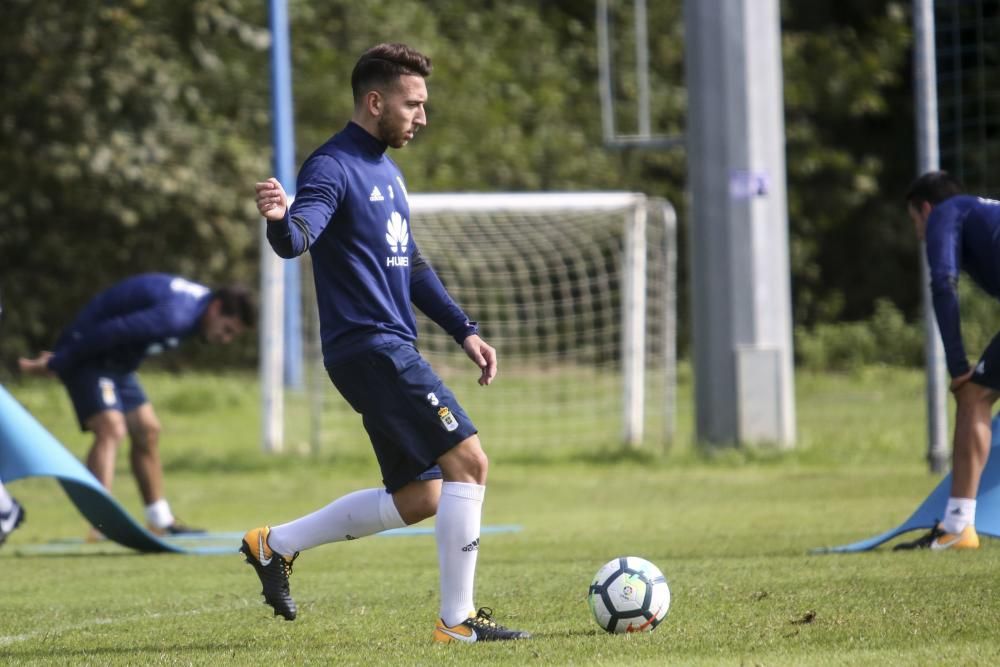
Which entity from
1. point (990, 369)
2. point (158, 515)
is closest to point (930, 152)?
point (990, 369)

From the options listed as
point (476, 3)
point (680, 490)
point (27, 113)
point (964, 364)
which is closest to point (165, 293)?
point (680, 490)

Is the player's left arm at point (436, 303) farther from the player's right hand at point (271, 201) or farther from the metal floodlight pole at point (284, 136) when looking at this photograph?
the metal floodlight pole at point (284, 136)

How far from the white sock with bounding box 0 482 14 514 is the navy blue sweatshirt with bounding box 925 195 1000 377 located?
195 inches

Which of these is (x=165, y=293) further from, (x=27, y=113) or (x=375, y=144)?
(x=27, y=113)

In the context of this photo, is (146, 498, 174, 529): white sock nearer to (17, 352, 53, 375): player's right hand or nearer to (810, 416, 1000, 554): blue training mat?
(17, 352, 53, 375): player's right hand

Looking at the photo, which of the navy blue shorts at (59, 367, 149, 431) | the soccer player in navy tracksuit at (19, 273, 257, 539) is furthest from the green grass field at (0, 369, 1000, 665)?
the navy blue shorts at (59, 367, 149, 431)

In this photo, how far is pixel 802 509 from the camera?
11047mm

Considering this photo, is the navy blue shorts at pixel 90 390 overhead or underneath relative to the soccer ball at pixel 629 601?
overhead

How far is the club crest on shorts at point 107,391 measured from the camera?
1084cm

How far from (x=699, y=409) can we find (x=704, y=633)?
31.7 feet

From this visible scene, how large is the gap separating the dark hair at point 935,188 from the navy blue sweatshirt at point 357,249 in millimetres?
3491

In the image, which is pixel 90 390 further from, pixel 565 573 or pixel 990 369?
pixel 990 369

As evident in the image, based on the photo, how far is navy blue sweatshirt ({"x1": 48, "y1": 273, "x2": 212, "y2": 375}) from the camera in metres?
10.6

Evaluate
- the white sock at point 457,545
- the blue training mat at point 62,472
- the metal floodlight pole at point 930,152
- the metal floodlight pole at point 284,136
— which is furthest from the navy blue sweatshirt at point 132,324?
the metal floodlight pole at point 284,136
